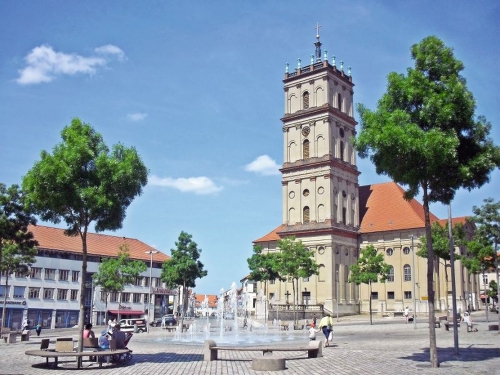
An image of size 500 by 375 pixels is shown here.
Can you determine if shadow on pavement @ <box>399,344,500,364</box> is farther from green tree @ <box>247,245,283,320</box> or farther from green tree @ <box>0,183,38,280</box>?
green tree @ <box>247,245,283,320</box>

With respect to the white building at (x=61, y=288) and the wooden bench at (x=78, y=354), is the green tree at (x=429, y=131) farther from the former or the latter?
the white building at (x=61, y=288)

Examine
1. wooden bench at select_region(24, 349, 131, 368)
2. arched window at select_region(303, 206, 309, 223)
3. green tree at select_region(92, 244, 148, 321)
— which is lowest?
wooden bench at select_region(24, 349, 131, 368)

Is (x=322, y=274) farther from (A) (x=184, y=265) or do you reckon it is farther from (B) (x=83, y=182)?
(B) (x=83, y=182)

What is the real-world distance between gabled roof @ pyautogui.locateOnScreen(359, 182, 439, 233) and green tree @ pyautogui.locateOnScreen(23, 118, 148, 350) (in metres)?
58.0

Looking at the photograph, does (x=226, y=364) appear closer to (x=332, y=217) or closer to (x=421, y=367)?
(x=421, y=367)

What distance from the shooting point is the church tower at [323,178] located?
242 ft

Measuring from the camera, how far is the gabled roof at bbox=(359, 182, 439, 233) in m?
76.5

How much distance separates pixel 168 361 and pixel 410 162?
11.5 m

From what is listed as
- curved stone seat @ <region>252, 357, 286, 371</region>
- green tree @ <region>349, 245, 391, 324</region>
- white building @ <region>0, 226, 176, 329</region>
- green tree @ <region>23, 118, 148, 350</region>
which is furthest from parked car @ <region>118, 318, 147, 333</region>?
curved stone seat @ <region>252, 357, 286, 371</region>

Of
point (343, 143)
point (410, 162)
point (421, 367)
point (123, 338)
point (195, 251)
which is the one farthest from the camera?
point (343, 143)

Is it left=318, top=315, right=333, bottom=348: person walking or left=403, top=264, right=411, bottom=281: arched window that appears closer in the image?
left=318, top=315, right=333, bottom=348: person walking

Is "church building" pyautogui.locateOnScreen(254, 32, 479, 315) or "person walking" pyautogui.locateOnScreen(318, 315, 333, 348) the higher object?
"church building" pyautogui.locateOnScreen(254, 32, 479, 315)

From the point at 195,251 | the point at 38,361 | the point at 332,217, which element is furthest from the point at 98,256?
the point at 38,361

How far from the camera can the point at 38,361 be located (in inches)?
818
